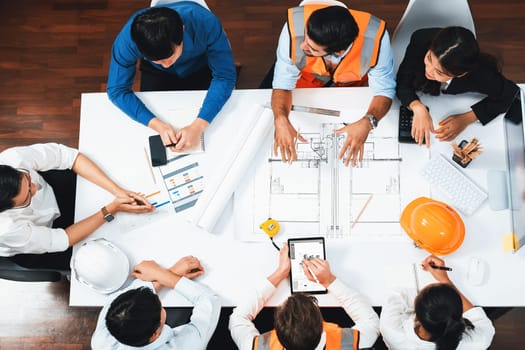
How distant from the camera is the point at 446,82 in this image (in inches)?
69.2

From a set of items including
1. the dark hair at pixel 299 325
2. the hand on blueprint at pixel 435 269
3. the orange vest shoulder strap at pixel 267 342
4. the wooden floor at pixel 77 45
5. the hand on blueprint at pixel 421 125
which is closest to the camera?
the dark hair at pixel 299 325

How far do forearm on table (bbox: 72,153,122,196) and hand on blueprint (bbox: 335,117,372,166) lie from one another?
85 cm

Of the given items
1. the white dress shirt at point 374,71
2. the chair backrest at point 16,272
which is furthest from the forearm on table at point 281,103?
the chair backrest at point 16,272

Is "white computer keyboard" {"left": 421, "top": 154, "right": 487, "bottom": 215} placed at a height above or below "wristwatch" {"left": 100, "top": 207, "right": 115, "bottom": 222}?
above

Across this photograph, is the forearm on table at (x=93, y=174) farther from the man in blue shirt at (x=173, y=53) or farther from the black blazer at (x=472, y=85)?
the black blazer at (x=472, y=85)

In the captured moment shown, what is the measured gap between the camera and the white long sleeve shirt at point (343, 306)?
1606 mm

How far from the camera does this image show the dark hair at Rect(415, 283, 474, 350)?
4.76 feet

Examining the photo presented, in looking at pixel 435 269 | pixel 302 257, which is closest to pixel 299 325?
pixel 302 257

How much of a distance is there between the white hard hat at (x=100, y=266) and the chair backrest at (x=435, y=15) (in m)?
1.35

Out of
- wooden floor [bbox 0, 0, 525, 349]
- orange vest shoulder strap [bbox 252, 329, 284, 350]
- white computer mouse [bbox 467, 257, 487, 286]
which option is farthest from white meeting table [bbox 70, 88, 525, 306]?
wooden floor [bbox 0, 0, 525, 349]

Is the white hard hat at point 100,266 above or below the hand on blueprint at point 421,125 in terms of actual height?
below

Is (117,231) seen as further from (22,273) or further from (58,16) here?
(58,16)

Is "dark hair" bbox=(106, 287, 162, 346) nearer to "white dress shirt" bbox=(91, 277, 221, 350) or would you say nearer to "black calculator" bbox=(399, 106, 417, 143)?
"white dress shirt" bbox=(91, 277, 221, 350)

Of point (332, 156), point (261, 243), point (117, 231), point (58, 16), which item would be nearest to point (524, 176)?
point (332, 156)
